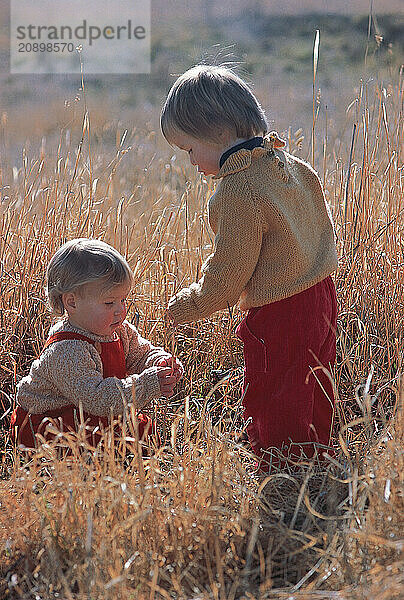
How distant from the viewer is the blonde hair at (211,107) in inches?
79.5

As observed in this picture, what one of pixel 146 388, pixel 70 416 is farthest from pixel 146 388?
pixel 70 416

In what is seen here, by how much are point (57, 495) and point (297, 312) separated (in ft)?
2.66

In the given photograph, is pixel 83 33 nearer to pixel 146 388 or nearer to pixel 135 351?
pixel 135 351

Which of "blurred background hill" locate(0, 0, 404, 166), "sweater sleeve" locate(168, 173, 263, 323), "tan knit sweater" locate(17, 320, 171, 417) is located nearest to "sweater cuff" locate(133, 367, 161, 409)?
"tan knit sweater" locate(17, 320, 171, 417)

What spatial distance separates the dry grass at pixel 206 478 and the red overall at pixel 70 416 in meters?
0.11

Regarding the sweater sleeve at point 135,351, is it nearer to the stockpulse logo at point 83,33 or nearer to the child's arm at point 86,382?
the child's arm at point 86,382

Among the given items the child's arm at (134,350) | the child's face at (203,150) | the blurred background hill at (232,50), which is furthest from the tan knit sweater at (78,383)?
the blurred background hill at (232,50)

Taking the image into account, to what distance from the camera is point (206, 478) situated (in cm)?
183

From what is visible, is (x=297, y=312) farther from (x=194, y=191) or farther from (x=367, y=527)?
(x=194, y=191)

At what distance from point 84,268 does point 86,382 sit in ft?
1.04

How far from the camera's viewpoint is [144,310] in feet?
9.40

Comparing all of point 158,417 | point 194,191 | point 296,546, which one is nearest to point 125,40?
point 194,191

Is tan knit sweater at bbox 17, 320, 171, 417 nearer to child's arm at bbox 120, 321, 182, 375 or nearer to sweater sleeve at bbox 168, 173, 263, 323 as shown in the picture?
child's arm at bbox 120, 321, 182, 375

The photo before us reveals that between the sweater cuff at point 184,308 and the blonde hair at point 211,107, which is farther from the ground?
the blonde hair at point 211,107
